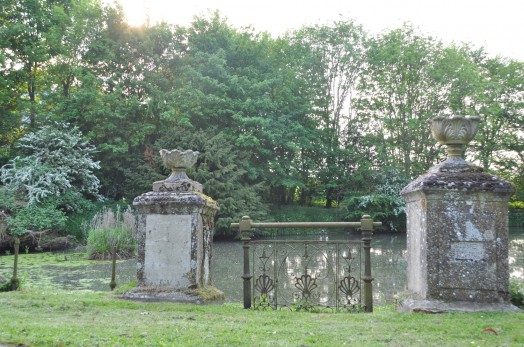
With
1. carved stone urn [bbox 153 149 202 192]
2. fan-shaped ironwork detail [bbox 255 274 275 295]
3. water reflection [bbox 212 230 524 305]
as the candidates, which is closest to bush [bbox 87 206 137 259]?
water reflection [bbox 212 230 524 305]

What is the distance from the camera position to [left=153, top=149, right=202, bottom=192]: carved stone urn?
5.62m

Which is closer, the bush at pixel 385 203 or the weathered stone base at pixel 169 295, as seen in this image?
the weathered stone base at pixel 169 295

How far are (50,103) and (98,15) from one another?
4990mm

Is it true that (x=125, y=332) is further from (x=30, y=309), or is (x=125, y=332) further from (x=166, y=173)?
(x=166, y=173)

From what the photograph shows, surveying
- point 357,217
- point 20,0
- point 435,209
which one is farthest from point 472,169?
point 20,0

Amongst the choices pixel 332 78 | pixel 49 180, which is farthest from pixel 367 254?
pixel 332 78

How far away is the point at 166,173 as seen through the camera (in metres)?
21.3

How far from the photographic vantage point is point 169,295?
17.3ft

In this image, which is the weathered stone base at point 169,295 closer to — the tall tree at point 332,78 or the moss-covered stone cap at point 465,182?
the moss-covered stone cap at point 465,182

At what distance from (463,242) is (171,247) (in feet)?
10.5

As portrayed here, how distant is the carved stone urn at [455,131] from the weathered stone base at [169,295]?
10.2ft

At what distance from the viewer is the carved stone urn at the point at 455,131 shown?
4707mm

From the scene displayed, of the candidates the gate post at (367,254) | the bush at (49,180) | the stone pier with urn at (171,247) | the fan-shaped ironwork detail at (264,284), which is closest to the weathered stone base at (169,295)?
the stone pier with urn at (171,247)

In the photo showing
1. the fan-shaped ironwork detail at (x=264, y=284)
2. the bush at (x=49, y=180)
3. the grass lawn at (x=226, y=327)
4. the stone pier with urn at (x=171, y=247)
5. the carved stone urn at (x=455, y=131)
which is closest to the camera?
the grass lawn at (x=226, y=327)
